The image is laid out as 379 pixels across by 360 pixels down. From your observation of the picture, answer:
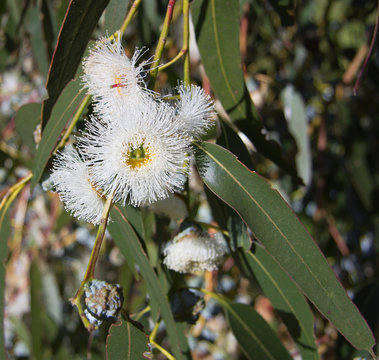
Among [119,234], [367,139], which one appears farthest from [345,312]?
[367,139]

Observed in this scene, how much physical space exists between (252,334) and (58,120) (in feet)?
1.91

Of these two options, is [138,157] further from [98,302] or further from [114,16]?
Result: [114,16]

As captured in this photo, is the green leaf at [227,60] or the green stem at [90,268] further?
the green leaf at [227,60]

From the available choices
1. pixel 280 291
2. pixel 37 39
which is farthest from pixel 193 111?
pixel 37 39

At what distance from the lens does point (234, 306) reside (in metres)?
1.03

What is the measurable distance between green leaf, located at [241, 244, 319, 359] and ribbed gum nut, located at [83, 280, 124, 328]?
1.15 feet

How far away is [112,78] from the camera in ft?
2.26

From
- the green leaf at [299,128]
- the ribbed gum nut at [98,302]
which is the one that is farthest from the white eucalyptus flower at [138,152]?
the green leaf at [299,128]

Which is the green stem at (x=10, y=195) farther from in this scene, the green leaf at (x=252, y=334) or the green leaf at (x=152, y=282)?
the green leaf at (x=252, y=334)

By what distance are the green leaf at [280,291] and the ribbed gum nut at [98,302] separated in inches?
13.7

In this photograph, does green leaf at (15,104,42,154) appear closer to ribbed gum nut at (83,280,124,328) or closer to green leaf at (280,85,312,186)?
ribbed gum nut at (83,280,124,328)

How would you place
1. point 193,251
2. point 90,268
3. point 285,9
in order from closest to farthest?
point 90,268 < point 193,251 < point 285,9

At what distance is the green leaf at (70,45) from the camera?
0.77 meters

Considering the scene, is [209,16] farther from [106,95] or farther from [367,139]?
[367,139]
